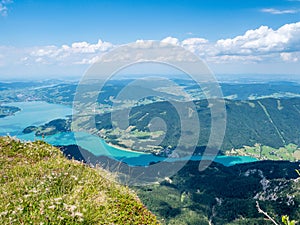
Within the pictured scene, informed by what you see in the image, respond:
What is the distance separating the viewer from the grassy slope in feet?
15.0

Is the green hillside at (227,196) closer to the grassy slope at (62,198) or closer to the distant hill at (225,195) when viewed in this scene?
the distant hill at (225,195)

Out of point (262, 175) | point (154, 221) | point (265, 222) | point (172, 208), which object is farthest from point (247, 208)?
point (154, 221)

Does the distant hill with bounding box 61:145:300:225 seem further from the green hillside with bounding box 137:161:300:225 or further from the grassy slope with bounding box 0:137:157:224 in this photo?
the grassy slope with bounding box 0:137:157:224

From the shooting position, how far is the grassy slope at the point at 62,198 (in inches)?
180

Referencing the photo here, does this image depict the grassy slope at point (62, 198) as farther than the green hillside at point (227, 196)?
No

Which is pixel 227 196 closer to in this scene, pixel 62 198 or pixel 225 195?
pixel 225 195

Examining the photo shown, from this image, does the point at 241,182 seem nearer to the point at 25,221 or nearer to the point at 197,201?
the point at 197,201

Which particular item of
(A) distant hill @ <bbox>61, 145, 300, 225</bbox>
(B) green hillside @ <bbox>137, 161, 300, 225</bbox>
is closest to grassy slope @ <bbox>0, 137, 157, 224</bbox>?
(A) distant hill @ <bbox>61, 145, 300, 225</bbox>

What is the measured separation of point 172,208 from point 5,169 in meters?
146

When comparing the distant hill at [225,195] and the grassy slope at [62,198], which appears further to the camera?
the distant hill at [225,195]

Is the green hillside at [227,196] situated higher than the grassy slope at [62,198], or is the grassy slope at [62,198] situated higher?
the grassy slope at [62,198]

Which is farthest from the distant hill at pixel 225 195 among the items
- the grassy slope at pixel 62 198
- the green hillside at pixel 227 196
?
the grassy slope at pixel 62 198

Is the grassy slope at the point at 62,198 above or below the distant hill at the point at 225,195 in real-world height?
above

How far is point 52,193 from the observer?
561cm
